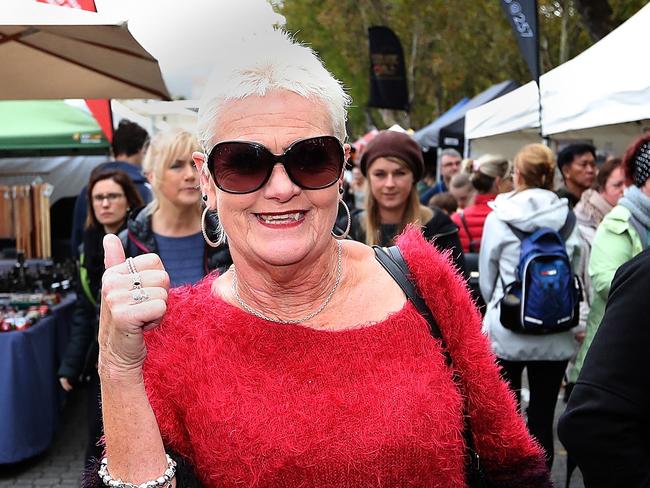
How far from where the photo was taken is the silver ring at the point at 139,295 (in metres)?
1.39

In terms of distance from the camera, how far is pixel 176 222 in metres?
3.68

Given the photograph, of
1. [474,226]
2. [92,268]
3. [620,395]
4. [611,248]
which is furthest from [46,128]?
[620,395]

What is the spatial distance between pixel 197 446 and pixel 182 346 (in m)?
0.24

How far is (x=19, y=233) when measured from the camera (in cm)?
717

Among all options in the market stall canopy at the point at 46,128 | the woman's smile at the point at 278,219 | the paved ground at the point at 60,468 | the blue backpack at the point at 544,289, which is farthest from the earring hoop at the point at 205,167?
the market stall canopy at the point at 46,128

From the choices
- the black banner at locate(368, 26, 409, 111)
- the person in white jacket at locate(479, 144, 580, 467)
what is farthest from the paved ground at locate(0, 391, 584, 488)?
the black banner at locate(368, 26, 409, 111)

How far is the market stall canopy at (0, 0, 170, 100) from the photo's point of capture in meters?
3.65

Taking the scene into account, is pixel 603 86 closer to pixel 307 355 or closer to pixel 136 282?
pixel 307 355

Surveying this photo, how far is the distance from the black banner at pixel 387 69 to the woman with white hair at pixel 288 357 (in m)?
18.5

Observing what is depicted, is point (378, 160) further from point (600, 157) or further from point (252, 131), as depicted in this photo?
point (600, 157)

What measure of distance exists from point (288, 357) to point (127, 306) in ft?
1.60

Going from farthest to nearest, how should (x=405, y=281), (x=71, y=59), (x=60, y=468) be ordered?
1. (x=60, y=468)
2. (x=71, y=59)
3. (x=405, y=281)

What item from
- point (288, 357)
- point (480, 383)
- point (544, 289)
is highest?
point (288, 357)

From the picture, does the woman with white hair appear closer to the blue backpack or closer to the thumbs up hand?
the thumbs up hand
